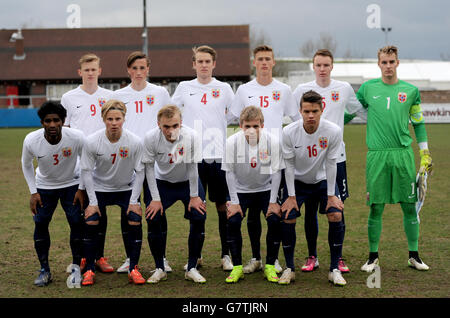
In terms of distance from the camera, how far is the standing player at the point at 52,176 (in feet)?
18.5

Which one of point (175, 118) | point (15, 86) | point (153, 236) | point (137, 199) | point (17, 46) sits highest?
point (17, 46)

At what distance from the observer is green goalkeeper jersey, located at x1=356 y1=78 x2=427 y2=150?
20.2 ft

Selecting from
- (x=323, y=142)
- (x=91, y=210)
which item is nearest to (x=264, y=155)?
(x=323, y=142)

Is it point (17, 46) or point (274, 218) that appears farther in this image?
point (17, 46)

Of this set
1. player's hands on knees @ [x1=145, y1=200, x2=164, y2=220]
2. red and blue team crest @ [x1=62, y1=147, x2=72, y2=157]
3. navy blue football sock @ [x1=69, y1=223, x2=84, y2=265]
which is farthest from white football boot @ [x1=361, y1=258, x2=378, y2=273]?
red and blue team crest @ [x1=62, y1=147, x2=72, y2=157]

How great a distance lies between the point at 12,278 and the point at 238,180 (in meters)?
2.51

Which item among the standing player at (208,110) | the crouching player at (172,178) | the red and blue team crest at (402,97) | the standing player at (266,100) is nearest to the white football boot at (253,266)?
the standing player at (266,100)

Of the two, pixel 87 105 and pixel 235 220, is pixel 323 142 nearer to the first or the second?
pixel 235 220

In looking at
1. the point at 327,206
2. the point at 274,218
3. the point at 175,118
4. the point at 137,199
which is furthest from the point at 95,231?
the point at 327,206

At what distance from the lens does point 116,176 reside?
5848 mm

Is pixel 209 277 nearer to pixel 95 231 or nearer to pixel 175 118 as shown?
pixel 95 231

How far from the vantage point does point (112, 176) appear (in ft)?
19.2
